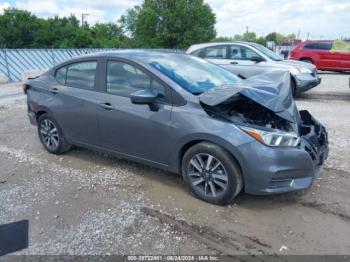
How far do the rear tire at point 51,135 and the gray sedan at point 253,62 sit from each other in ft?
18.6

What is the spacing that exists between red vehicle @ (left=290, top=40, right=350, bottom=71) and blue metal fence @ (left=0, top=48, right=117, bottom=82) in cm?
947

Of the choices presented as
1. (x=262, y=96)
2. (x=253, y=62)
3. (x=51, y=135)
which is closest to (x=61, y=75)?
(x=51, y=135)

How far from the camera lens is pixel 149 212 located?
12.7ft

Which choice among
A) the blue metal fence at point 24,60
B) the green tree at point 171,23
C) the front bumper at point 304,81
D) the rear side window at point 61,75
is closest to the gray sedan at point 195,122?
the rear side window at point 61,75

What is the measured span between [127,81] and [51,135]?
6.08ft

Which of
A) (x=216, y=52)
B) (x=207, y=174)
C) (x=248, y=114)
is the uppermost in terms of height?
(x=216, y=52)

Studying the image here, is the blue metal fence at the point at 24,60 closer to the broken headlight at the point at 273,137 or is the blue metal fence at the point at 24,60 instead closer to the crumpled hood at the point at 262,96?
the crumpled hood at the point at 262,96

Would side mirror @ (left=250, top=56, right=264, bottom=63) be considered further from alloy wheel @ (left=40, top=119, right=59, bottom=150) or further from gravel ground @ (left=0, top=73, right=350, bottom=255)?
alloy wheel @ (left=40, top=119, right=59, bottom=150)

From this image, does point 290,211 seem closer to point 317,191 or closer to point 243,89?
point 317,191

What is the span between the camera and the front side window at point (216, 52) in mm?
10664

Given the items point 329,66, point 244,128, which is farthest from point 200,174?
point 329,66

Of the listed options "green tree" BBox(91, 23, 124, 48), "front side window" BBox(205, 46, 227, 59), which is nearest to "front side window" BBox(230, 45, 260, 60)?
"front side window" BBox(205, 46, 227, 59)

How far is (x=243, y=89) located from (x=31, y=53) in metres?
19.0

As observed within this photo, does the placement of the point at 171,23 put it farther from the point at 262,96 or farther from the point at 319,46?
the point at 262,96
